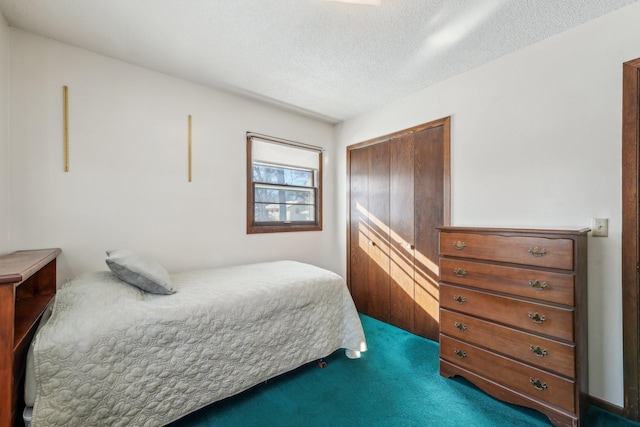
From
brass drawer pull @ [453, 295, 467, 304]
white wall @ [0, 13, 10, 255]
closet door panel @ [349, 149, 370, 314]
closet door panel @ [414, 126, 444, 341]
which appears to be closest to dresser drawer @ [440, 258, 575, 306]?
brass drawer pull @ [453, 295, 467, 304]

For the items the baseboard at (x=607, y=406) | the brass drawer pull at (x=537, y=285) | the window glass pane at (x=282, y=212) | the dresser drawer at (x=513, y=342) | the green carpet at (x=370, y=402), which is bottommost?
the green carpet at (x=370, y=402)

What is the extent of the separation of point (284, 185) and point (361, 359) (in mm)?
1995

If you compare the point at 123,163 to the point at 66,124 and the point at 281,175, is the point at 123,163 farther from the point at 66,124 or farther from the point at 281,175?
the point at 281,175

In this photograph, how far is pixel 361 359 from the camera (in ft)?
7.41

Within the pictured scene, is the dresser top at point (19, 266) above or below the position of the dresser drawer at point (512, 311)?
above

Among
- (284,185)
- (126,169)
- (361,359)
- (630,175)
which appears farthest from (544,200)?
(126,169)

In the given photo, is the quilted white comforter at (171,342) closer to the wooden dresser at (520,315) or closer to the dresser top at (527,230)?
the wooden dresser at (520,315)

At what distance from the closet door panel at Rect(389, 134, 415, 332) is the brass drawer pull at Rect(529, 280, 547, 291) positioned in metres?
1.18

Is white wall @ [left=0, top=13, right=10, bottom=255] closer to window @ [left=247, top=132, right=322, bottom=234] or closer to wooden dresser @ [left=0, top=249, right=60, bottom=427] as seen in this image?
wooden dresser @ [left=0, top=249, right=60, bottom=427]

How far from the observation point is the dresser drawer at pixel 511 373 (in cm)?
150

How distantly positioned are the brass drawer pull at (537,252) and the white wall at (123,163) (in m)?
2.35

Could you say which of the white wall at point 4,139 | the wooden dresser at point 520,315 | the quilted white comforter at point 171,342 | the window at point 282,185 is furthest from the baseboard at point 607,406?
the white wall at point 4,139

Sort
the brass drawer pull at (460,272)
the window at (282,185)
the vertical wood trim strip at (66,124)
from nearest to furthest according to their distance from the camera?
1. the brass drawer pull at (460,272)
2. the vertical wood trim strip at (66,124)
3. the window at (282,185)

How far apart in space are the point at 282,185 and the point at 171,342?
6.74ft
